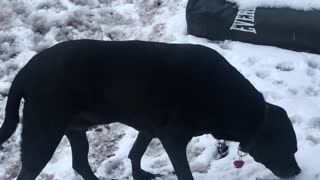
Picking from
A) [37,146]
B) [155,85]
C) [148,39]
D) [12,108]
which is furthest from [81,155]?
[148,39]

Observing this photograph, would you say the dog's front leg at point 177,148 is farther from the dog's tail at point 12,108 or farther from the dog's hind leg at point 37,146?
the dog's tail at point 12,108

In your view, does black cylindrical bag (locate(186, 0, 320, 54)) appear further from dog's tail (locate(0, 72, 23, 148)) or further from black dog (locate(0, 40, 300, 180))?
dog's tail (locate(0, 72, 23, 148))

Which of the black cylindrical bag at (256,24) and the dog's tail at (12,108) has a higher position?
the dog's tail at (12,108)

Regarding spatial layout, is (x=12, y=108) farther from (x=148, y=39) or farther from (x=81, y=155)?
(x=148, y=39)

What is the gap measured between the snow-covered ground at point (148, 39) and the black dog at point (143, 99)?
634 mm

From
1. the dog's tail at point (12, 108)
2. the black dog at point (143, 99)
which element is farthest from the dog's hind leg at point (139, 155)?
the dog's tail at point (12, 108)

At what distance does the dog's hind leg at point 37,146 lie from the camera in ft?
12.6

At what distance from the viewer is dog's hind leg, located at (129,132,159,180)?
4.58 m

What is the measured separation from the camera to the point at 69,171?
15.8 feet

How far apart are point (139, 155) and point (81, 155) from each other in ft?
1.40

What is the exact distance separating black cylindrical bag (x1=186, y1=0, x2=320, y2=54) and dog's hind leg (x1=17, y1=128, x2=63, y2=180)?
8.93ft

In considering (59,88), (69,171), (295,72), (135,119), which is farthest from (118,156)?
(295,72)

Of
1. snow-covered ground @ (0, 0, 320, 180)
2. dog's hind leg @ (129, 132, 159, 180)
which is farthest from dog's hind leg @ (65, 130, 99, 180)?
dog's hind leg @ (129, 132, 159, 180)

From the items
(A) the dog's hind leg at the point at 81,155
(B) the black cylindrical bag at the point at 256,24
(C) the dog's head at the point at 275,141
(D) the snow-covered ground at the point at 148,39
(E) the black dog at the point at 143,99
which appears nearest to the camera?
(E) the black dog at the point at 143,99
